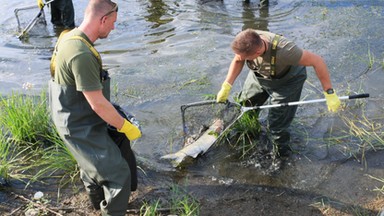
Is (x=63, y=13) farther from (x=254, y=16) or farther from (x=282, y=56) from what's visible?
(x=282, y=56)

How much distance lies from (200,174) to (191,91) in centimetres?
206

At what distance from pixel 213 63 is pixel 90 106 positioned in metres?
4.26

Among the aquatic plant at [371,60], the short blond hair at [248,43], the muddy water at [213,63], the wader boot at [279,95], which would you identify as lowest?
the muddy water at [213,63]

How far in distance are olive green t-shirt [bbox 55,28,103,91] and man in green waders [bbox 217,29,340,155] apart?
5.27ft

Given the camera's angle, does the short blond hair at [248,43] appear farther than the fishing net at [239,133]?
No

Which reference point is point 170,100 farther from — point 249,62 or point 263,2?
point 263,2

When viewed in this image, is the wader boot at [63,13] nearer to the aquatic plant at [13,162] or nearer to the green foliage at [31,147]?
the green foliage at [31,147]

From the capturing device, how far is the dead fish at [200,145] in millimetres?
4469

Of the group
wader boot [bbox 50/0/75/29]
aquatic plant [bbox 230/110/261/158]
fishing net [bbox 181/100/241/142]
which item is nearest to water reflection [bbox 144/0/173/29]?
wader boot [bbox 50/0/75/29]

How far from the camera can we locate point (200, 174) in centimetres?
441

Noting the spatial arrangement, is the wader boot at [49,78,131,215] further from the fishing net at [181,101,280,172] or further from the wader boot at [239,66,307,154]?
the wader boot at [239,66,307,154]

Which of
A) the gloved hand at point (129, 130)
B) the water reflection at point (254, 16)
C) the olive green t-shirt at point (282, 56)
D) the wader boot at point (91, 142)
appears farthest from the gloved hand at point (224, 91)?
the water reflection at point (254, 16)

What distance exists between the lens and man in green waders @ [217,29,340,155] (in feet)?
12.5

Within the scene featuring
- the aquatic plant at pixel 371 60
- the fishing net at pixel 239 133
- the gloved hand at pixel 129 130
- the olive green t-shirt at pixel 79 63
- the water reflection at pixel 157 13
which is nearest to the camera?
the olive green t-shirt at pixel 79 63
